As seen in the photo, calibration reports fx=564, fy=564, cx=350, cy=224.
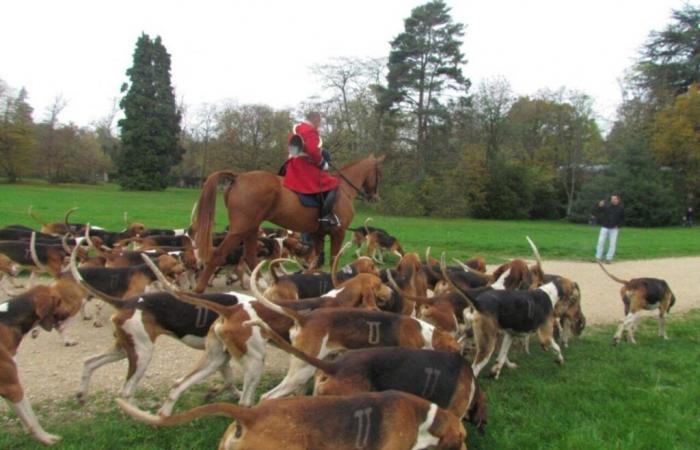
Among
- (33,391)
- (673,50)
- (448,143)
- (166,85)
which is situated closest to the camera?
(33,391)

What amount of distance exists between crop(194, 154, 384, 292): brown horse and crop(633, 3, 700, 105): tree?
45564 millimetres

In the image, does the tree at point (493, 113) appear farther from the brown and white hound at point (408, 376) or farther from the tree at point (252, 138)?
the brown and white hound at point (408, 376)

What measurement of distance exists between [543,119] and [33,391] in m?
50.6

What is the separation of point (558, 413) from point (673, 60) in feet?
171

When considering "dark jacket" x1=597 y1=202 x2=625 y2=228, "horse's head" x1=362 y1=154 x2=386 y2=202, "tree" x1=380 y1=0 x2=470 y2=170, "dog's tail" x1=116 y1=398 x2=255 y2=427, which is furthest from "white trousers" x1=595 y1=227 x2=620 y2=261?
"tree" x1=380 y1=0 x2=470 y2=170

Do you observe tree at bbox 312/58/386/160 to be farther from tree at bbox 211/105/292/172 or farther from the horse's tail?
the horse's tail

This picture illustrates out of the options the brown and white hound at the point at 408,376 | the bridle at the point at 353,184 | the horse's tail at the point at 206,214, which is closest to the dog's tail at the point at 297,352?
the brown and white hound at the point at 408,376

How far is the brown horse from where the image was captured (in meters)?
8.34

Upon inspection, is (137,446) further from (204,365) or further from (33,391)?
(33,391)

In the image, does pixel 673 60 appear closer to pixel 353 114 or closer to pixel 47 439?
pixel 353 114

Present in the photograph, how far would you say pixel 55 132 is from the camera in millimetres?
59062

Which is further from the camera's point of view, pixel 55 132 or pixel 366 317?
pixel 55 132

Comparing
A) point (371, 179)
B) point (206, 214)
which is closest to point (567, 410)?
point (206, 214)

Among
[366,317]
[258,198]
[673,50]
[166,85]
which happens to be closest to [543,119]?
[673,50]
